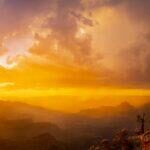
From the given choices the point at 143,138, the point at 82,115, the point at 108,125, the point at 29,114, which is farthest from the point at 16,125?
the point at 143,138

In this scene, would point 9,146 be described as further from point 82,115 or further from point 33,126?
point 82,115

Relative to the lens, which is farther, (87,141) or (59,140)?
(59,140)

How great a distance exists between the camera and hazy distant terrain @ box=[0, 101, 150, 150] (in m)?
61.9

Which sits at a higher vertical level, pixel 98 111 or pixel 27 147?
pixel 98 111

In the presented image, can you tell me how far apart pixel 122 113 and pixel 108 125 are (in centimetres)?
289

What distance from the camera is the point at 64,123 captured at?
67.5 meters

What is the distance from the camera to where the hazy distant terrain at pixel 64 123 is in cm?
6189

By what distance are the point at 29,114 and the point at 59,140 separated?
900 centimetres

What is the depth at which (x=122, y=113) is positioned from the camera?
63938mm

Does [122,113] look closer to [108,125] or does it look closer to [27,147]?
[108,125]

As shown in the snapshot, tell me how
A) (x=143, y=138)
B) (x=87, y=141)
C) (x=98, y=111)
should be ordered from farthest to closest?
1. (x=98, y=111)
2. (x=87, y=141)
3. (x=143, y=138)

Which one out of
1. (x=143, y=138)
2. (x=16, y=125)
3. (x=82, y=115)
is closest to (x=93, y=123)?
(x=82, y=115)

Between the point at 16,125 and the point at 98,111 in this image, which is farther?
the point at 16,125

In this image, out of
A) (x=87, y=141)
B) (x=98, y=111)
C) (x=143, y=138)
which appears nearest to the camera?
(x=143, y=138)
